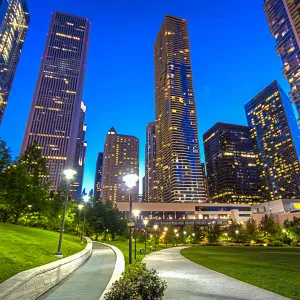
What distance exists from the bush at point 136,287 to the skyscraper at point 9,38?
154439 millimetres

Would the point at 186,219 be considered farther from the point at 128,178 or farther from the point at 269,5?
the point at 269,5

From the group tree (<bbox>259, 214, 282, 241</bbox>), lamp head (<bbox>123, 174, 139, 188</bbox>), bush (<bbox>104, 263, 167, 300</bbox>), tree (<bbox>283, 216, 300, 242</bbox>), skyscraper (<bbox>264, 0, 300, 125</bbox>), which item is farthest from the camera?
skyscraper (<bbox>264, 0, 300, 125</bbox>)

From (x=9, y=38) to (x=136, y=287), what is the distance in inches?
7311

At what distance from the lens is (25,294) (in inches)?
282

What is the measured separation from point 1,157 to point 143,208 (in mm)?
97204

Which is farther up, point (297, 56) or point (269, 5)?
point (269, 5)

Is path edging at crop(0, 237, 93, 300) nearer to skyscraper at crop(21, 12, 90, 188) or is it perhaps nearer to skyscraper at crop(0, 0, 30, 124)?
skyscraper at crop(0, 0, 30, 124)

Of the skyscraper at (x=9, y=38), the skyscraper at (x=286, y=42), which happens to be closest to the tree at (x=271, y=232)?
the skyscraper at (x=286, y=42)

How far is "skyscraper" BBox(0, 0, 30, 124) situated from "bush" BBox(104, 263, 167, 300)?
507 feet

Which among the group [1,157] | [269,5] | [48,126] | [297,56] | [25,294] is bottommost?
[25,294]

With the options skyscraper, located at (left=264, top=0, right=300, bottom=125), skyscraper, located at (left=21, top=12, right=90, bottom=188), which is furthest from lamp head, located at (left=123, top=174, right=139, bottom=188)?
skyscraper, located at (left=21, top=12, right=90, bottom=188)

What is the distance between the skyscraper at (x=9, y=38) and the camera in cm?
13125

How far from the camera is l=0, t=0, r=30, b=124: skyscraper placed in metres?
131

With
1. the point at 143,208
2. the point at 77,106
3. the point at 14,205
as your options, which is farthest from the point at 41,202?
the point at 77,106
